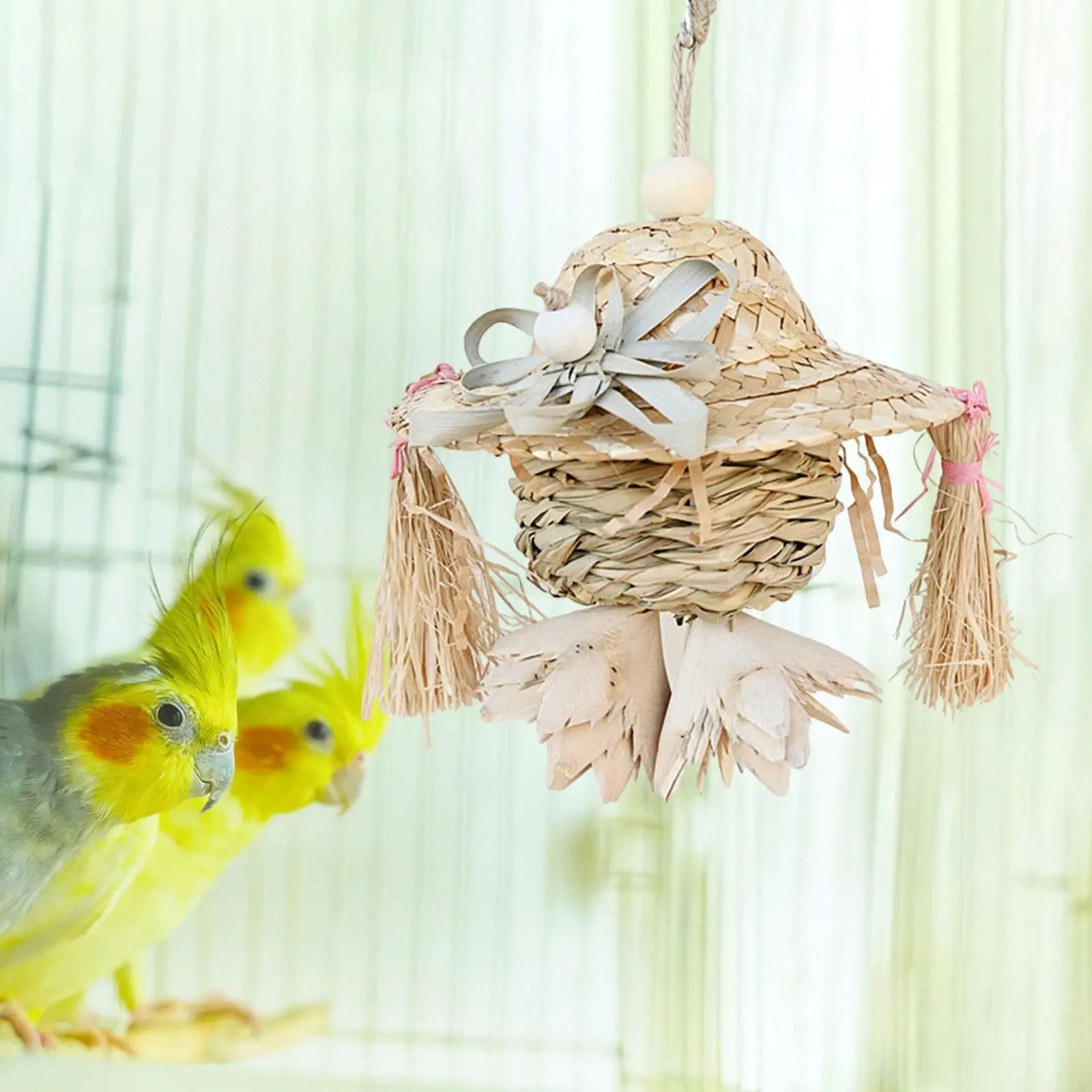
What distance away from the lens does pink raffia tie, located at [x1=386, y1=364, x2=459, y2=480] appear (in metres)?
0.69

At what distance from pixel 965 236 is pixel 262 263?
66 centimetres

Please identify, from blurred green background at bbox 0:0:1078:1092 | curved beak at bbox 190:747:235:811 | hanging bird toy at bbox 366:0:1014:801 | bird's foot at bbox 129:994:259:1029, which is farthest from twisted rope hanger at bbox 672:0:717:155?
bird's foot at bbox 129:994:259:1029

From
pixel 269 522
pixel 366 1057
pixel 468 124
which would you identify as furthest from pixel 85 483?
→ pixel 366 1057

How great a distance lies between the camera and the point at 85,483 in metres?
1.27

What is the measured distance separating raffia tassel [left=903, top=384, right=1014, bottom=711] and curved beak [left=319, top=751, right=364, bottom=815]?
66 centimetres

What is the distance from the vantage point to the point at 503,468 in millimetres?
1217

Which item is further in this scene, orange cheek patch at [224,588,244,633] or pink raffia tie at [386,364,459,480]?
orange cheek patch at [224,588,244,633]

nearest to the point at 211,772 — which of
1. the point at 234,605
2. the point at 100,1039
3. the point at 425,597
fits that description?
the point at 234,605

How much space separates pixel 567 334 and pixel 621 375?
3cm

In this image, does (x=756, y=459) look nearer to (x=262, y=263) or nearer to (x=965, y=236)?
(x=965, y=236)

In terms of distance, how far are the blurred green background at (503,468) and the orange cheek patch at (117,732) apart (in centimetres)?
8

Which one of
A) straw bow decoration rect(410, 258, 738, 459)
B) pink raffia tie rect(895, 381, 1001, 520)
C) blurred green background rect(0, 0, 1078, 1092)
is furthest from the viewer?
blurred green background rect(0, 0, 1078, 1092)

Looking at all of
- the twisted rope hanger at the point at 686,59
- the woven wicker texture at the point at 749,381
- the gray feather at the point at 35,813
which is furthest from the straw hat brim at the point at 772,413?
the gray feather at the point at 35,813

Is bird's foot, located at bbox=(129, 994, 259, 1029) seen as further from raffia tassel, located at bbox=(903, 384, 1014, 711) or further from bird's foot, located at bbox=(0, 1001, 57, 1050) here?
raffia tassel, located at bbox=(903, 384, 1014, 711)
